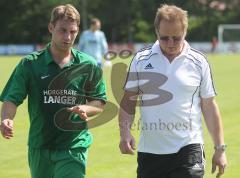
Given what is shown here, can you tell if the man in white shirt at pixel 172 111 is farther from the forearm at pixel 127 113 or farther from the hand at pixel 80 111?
the hand at pixel 80 111

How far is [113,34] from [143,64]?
3100 inches

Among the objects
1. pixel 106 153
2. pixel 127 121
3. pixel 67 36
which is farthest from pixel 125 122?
pixel 106 153

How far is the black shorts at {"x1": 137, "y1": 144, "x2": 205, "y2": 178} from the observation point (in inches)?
201

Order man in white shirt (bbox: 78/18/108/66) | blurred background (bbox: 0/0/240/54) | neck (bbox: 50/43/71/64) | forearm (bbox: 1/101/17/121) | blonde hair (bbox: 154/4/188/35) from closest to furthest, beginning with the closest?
blonde hair (bbox: 154/4/188/35), forearm (bbox: 1/101/17/121), neck (bbox: 50/43/71/64), man in white shirt (bbox: 78/18/108/66), blurred background (bbox: 0/0/240/54)

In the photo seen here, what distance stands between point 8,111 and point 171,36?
5.10ft

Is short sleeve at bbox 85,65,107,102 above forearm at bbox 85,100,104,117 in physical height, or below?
above

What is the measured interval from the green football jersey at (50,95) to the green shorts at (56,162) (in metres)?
0.06

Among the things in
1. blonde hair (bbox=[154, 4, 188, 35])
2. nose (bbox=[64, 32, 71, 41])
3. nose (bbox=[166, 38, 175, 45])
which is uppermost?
blonde hair (bbox=[154, 4, 188, 35])

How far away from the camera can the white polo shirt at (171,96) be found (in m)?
5.12

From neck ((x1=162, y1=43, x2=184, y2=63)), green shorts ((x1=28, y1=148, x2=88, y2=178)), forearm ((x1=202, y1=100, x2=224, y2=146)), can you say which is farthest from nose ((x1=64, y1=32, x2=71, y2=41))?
forearm ((x1=202, y1=100, x2=224, y2=146))

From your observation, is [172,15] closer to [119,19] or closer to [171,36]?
[171,36]

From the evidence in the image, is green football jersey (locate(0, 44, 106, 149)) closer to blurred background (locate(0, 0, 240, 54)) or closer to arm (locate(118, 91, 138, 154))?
arm (locate(118, 91, 138, 154))

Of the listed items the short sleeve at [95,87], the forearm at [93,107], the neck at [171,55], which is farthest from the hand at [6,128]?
the neck at [171,55]

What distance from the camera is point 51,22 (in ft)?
18.2
